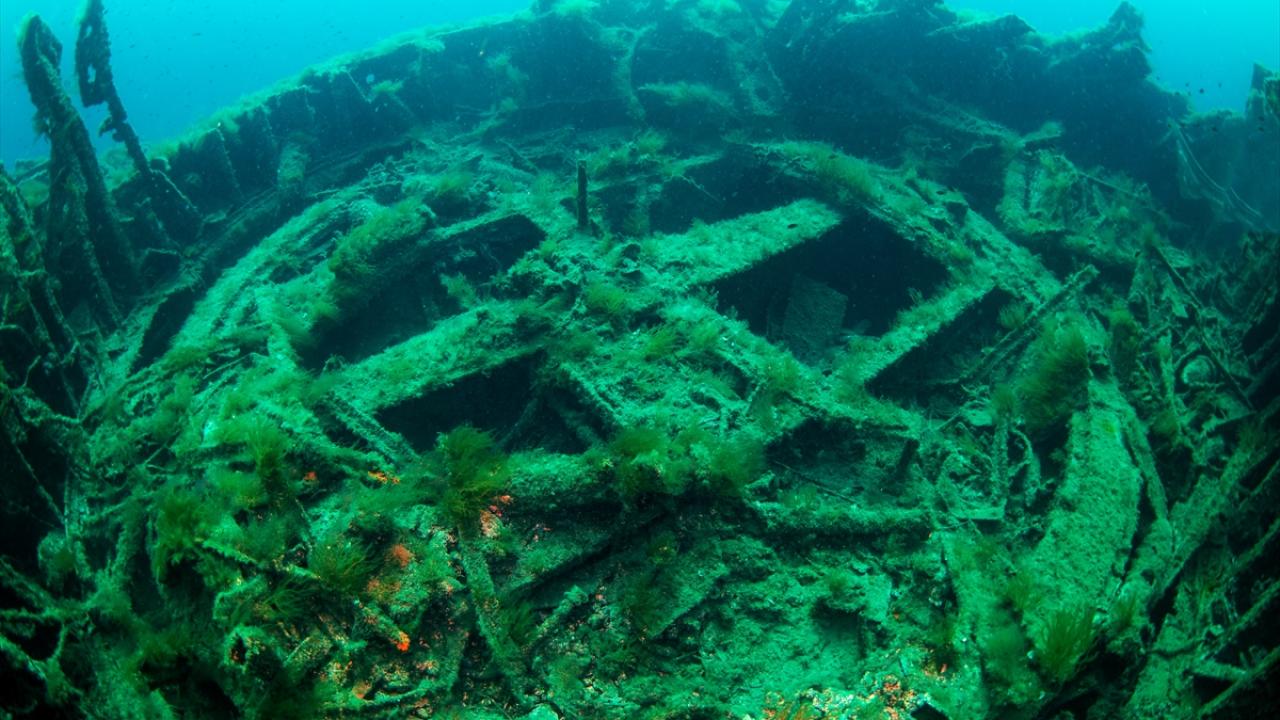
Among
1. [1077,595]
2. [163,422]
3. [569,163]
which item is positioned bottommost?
[1077,595]

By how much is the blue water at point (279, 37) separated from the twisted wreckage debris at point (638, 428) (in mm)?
82984

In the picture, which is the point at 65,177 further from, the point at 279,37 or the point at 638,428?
the point at 279,37

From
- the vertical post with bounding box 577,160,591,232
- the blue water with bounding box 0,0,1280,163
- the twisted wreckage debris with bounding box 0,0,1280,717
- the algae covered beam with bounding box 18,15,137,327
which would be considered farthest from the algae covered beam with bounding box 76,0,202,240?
the blue water with bounding box 0,0,1280,163

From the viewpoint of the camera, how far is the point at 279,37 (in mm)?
110750

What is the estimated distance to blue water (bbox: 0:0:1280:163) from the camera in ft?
273

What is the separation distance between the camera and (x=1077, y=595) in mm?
3795

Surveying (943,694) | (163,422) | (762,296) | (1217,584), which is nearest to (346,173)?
(163,422)

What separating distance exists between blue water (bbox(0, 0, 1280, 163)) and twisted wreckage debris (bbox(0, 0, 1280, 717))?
82984 millimetres

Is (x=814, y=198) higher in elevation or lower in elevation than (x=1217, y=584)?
higher

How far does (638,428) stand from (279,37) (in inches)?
5465

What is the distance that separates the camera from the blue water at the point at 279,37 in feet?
273

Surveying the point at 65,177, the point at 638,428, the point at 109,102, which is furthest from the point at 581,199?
the point at 109,102

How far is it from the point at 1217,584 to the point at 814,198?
6554 millimetres

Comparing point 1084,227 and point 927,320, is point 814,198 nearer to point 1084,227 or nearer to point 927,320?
point 927,320
